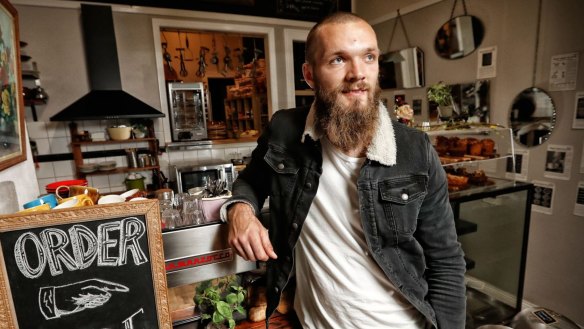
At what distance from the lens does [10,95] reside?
1170 mm

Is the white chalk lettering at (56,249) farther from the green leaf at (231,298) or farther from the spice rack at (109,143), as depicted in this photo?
the spice rack at (109,143)

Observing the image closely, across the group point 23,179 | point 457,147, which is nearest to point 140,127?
point 23,179

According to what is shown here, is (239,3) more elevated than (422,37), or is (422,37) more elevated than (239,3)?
(239,3)

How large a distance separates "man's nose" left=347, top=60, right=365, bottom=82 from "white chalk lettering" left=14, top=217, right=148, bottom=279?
782 millimetres

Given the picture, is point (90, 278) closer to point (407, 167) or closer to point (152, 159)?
point (407, 167)

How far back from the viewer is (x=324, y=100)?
1.08 m

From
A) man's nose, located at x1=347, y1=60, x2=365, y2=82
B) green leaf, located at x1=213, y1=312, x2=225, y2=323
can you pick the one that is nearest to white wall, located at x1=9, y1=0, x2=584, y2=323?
man's nose, located at x1=347, y1=60, x2=365, y2=82

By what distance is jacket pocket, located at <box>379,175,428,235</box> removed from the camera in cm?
101

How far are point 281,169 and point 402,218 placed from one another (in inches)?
17.5

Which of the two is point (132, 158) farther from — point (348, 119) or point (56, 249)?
point (348, 119)

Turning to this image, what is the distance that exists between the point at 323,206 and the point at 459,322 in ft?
1.99

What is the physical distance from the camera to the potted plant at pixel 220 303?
3.67 ft

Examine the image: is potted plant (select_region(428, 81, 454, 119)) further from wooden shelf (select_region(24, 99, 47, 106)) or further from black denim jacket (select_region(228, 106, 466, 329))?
wooden shelf (select_region(24, 99, 47, 106))

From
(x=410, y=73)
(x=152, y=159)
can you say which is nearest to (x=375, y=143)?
(x=410, y=73)
